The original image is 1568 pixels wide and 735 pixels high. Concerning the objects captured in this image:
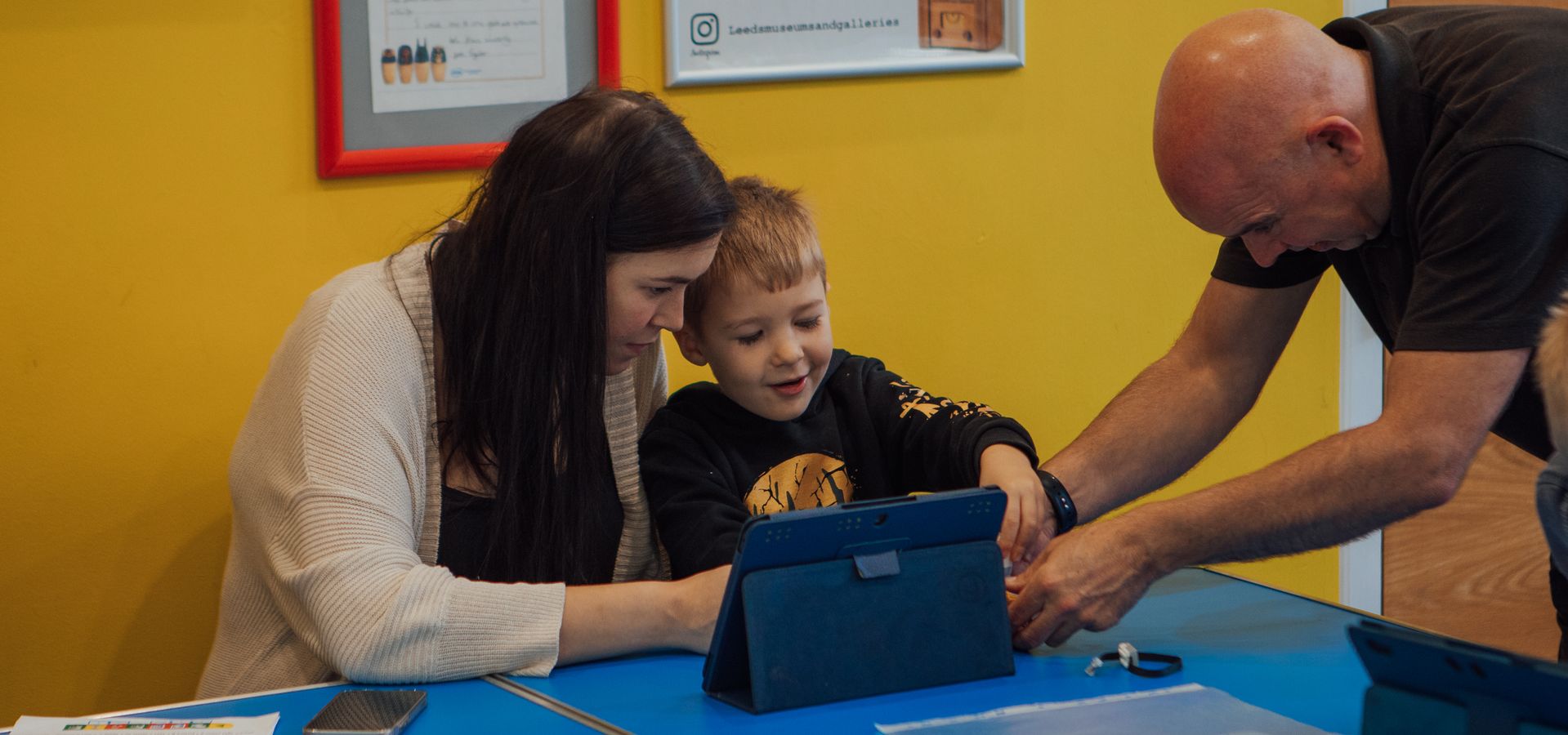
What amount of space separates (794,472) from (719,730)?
0.65 meters

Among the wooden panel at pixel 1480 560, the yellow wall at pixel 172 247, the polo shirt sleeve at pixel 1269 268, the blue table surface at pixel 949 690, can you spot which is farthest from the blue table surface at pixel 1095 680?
the wooden panel at pixel 1480 560

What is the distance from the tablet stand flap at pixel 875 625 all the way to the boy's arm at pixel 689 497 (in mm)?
332

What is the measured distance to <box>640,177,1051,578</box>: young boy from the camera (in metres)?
1.83

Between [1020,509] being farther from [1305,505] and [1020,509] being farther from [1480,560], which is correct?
[1480,560]

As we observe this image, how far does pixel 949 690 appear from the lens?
1.45 m

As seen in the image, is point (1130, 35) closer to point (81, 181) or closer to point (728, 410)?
point (728, 410)

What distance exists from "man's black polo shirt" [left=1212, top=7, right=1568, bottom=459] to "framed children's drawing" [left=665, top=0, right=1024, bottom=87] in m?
0.79

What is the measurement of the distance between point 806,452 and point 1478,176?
0.90 metres

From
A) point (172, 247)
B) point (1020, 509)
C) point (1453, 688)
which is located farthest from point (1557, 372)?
point (172, 247)

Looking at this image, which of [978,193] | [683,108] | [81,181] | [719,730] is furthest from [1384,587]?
[81,181]

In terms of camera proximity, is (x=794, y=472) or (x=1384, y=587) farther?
(x=1384, y=587)

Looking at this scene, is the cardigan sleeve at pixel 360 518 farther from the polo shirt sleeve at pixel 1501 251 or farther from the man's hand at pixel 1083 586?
the polo shirt sleeve at pixel 1501 251

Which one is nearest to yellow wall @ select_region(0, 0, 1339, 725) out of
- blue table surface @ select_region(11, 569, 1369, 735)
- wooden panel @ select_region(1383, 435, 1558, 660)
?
blue table surface @ select_region(11, 569, 1369, 735)

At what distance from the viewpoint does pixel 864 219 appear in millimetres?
2455
